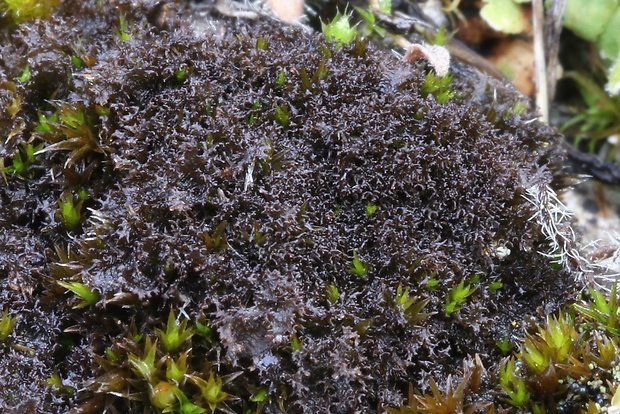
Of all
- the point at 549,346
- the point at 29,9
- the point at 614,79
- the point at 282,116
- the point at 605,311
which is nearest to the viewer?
the point at 549,346

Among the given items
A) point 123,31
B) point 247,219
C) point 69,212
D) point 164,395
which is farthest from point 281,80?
point 164,395

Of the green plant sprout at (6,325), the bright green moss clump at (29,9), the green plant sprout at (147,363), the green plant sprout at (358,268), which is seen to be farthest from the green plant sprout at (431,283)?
the bright green moss clump at (29,9)

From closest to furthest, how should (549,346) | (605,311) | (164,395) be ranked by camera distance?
1. (164,395)
2. (549,346)
3. (605,311)

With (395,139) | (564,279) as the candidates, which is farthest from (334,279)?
(564,279)

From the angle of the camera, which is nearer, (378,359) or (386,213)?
(378,359)

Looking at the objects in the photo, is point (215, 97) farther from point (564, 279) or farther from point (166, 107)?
point (564, 279)

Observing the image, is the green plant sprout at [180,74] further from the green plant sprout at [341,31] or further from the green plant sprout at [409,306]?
the green plant sprout at [409,306]

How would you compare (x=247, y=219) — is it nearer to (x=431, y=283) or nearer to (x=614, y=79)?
(x=431, y=283)
